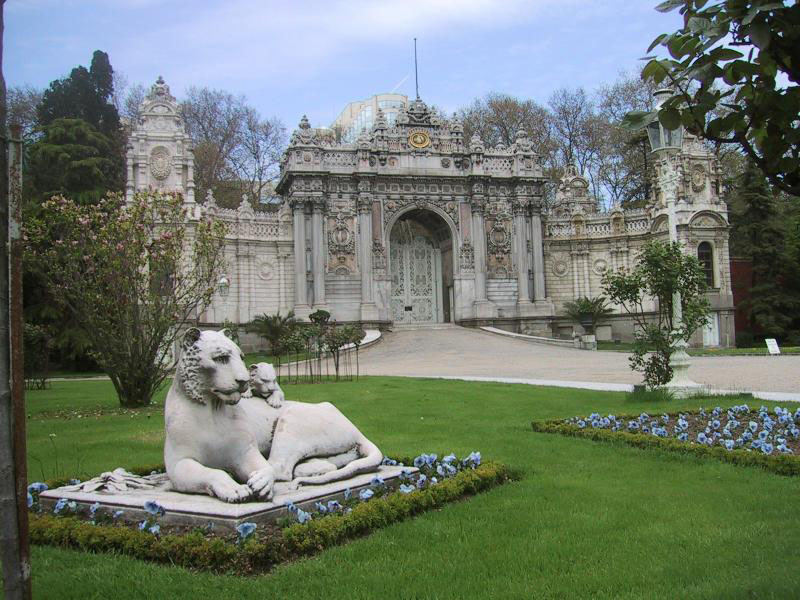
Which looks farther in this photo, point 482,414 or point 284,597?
point 482,414

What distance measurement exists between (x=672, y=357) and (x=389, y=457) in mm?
8508

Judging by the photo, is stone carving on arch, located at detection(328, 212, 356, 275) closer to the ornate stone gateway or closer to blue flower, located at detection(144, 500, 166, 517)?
→ the ornate stone gateway

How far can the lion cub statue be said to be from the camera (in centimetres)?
502

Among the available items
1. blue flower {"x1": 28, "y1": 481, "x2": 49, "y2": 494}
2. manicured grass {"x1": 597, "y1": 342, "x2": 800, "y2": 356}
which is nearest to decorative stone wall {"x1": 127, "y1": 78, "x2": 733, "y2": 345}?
manicured grass {"x1": 597, "y1": 342, "x2": 800, "y2": 356}

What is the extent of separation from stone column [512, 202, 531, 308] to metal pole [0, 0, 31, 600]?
35.3 metres

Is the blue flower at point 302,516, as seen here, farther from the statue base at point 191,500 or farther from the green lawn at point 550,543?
the green lawn at point 550,543

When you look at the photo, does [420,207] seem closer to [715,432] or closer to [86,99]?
[86,99]

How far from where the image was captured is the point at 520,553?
454cm

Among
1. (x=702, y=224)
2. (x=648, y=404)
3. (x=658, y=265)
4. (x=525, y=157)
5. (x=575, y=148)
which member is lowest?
(x=648, y=404)

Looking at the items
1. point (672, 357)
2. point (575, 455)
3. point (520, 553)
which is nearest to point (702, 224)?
point (672, 357)

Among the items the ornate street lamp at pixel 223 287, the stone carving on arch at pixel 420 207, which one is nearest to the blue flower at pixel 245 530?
the ornate street lamp at pixel 223 287

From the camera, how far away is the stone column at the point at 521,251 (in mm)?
37781

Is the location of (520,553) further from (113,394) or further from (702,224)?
(702,224)

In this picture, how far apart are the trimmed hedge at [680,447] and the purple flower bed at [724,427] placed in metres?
0.21
